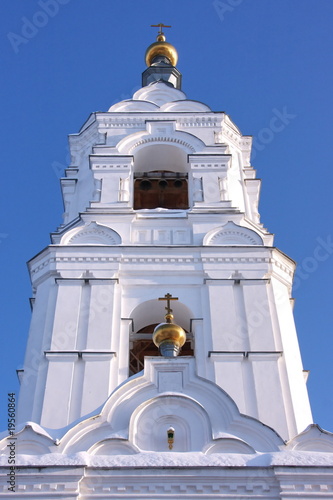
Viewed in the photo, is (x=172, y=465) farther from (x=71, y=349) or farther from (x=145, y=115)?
(x=145, y=115)

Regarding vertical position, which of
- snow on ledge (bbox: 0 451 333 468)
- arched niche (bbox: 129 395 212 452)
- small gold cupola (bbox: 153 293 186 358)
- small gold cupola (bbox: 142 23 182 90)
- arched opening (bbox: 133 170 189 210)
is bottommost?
snow on ledge (bbox: 0 451 333 468)

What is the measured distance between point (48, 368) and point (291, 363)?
319 centimetres

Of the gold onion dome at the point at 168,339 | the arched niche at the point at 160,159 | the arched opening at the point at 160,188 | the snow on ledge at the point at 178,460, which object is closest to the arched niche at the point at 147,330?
the gold onion dome at the point at 168,339

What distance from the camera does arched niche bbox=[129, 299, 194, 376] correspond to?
38.9ft

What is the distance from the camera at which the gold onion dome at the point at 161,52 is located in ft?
71.4

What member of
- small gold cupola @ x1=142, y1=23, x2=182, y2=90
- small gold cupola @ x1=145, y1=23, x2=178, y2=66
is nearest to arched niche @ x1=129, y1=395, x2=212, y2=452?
small gold cupola @ x1=142, y1=23, x2=182, y2=90

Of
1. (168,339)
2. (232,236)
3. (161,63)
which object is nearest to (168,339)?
(168,339)

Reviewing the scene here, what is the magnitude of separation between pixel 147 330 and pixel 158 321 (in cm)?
21

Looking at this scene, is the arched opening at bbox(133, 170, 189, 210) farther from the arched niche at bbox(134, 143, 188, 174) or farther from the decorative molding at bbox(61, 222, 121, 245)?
the decorative molding at bbox(61, 222, 121, 245)

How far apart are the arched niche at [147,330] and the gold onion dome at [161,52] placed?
1105cm

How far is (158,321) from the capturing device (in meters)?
12.3

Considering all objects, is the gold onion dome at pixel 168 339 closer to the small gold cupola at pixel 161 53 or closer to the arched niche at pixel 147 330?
the arched niche at pixel 147 330

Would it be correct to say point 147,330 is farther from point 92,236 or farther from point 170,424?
point 170,424

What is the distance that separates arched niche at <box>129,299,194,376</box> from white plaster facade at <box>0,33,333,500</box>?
0.03m
